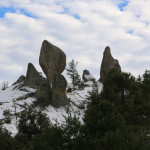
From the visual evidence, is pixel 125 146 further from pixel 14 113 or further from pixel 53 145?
pixel 14 113

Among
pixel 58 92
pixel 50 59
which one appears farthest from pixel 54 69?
pixel 58 92

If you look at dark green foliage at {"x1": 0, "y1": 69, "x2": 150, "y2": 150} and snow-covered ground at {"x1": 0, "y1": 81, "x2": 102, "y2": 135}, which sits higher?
snow-covered ground at {"x1": 0, "y1": 81, "x2": 102, "y2": 135}

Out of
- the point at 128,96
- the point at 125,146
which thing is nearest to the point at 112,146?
the point at 125,146

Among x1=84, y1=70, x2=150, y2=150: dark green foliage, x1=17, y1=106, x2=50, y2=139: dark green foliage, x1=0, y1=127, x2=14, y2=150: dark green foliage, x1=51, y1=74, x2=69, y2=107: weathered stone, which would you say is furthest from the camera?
x1=51, y1=74, x2=69, y2=107: weathered stone

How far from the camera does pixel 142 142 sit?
41.1 ft

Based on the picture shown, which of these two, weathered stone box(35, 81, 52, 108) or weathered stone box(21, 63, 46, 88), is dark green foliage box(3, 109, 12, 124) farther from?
weathered stone box(21, 63, 46, 88)

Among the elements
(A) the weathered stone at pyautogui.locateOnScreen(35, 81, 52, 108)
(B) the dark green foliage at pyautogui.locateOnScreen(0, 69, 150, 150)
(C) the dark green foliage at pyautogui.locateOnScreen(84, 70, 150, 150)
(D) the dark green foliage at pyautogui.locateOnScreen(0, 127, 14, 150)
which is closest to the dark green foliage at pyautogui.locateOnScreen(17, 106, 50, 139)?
(B) the dark green foliage at pyautogui.locateOnScreen(0, 69, 150, 150)

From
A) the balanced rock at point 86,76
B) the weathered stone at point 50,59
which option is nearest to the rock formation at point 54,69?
the weathered stone at point 50,59

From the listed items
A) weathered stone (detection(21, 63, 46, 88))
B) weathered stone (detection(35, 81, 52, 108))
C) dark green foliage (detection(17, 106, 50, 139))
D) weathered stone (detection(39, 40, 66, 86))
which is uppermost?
weathered stone (detection(39, 40, 66, 86))

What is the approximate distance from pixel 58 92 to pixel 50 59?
20.7 ft

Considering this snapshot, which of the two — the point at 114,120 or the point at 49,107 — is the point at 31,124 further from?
the point at 49,107

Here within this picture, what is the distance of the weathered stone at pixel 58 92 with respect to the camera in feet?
117

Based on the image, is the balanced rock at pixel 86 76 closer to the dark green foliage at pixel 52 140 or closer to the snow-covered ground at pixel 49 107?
the snow-covered ground at pixel 49 107

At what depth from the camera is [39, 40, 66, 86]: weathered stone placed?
1516 inches
